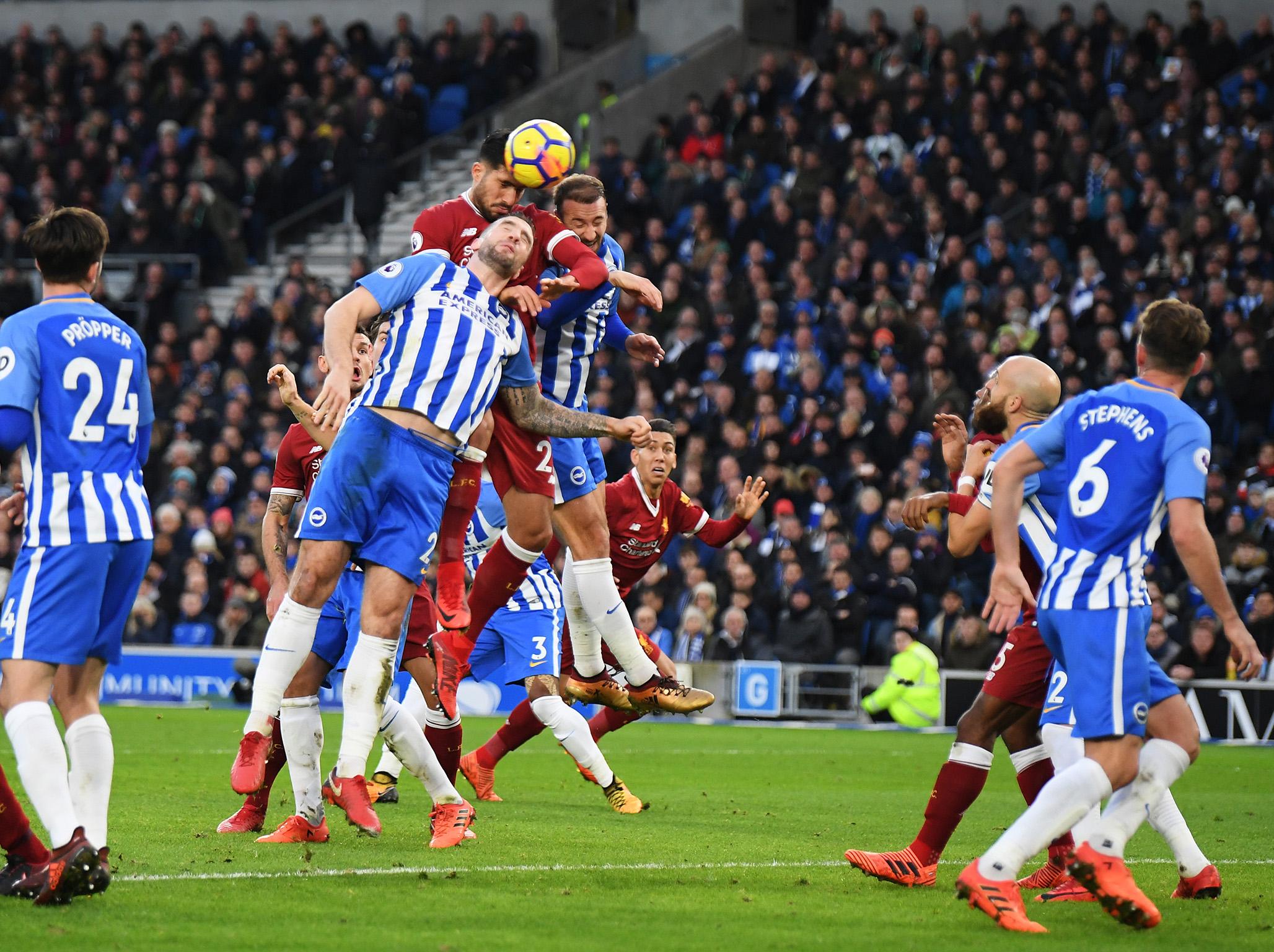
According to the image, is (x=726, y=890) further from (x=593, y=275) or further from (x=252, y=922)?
(x=593, y=275)

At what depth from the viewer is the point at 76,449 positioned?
19.8ft

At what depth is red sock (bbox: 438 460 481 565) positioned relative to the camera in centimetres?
864

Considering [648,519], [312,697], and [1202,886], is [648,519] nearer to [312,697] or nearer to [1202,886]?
[312,697]

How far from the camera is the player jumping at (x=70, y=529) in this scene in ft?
19.4

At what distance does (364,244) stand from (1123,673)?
2310 cm

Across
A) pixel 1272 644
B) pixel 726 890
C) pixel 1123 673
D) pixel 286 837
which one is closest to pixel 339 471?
pixel 286 837

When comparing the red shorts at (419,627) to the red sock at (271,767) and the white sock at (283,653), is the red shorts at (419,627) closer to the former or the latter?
the red sock at (271,767)

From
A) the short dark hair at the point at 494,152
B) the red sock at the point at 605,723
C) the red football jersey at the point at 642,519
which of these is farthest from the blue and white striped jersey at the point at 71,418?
the red sock at the point at 605,723

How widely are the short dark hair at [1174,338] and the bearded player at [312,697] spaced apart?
3290 millimetres

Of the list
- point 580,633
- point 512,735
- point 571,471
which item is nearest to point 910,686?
point 512,735

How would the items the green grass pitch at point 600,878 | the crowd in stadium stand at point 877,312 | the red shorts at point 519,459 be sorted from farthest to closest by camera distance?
the crowd in stadium stand at point 877,312, the red shorts at point 519,459, the green grass pitch at point 600,878

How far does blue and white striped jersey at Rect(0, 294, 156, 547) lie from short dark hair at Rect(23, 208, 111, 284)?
0.34 feet

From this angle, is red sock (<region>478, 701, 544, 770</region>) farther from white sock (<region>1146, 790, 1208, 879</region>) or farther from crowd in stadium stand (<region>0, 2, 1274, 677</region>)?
crowd in stadium stand (<region>0, 2, 1274, 677</region>)

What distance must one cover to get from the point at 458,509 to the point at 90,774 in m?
2.98
